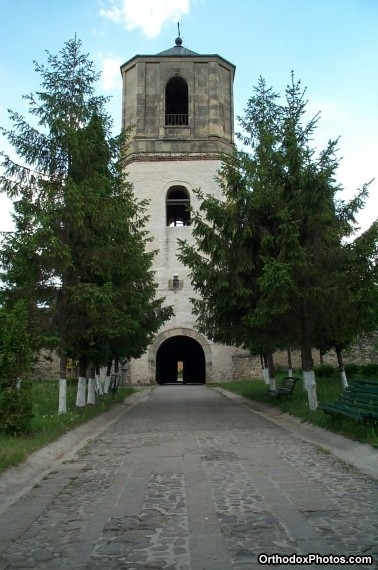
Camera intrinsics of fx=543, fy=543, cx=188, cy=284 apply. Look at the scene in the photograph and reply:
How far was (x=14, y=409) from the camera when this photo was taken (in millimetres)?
10039

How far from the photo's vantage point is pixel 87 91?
52.9 feet

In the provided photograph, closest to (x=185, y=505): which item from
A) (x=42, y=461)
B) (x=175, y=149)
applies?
(x=42, y=461)

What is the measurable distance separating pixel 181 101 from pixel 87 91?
2254cm

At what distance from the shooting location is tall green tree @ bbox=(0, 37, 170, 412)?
13.9 metres

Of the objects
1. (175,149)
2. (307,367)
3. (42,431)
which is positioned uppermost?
(175,149)

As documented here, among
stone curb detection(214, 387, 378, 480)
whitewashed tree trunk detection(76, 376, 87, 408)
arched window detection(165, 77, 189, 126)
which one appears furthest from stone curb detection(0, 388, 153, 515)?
arched window detection(165, 77, 189, 126)

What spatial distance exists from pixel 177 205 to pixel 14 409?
27374 mm

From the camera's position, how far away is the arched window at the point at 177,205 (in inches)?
1362

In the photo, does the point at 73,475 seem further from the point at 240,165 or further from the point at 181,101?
the point at 181,101

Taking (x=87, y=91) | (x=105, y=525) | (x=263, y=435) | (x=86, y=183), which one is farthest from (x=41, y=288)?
(x=105, y=525)

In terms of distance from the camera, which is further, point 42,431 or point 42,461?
point 42,431

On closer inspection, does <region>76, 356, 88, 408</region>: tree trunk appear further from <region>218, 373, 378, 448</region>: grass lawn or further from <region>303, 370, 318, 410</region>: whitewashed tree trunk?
<region>303, 370, 318, 410</region>: whitewashed tree trunk

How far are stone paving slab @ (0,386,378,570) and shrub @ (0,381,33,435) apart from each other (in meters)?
0.92

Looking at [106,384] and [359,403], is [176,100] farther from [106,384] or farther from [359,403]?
[359,403]
